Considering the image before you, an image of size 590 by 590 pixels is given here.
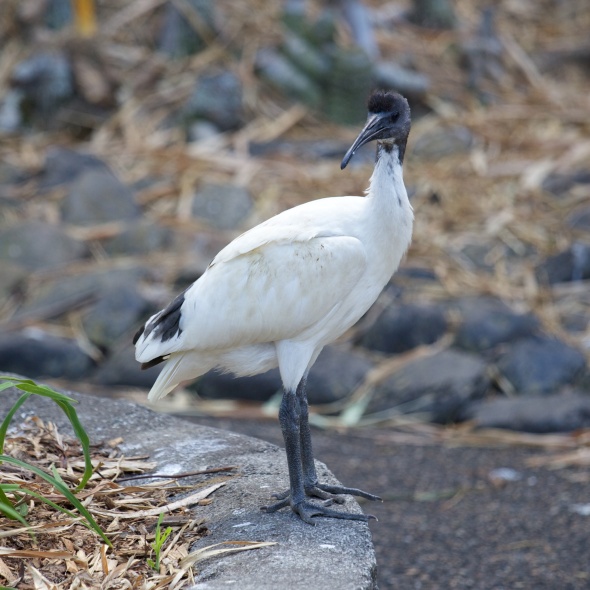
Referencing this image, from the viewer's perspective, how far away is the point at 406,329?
8.75m

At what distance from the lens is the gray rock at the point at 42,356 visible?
8.39 m

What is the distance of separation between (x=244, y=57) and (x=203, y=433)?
10075mm

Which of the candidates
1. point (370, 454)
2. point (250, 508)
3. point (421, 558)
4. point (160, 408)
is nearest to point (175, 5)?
point (160, 408)

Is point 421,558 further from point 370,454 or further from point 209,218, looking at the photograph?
point 209,218

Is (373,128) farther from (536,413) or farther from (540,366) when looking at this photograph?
(540,366)

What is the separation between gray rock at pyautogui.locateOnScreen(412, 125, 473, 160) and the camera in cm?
1268

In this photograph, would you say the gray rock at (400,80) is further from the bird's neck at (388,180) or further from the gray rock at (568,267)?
the bird's neck at (388,180)

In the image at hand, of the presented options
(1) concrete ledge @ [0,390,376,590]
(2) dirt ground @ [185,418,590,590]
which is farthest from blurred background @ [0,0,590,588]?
(1) concrete ledge @ [0,390,376,590]

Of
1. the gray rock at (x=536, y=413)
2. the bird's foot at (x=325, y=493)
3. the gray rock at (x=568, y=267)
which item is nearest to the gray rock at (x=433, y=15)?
the gray rock at (x=568, y=267)

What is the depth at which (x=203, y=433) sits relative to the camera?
451 centimetres

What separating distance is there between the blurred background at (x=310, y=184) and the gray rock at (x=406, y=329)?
15 mm

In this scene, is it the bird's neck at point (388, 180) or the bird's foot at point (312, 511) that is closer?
the bird's foot at point (312, 511)

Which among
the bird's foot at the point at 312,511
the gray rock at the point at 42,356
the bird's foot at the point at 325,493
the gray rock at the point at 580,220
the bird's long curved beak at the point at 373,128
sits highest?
the bird's long curved beak at the point at 373,128

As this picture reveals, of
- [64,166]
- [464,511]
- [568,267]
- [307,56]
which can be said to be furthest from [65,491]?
[307,56]
